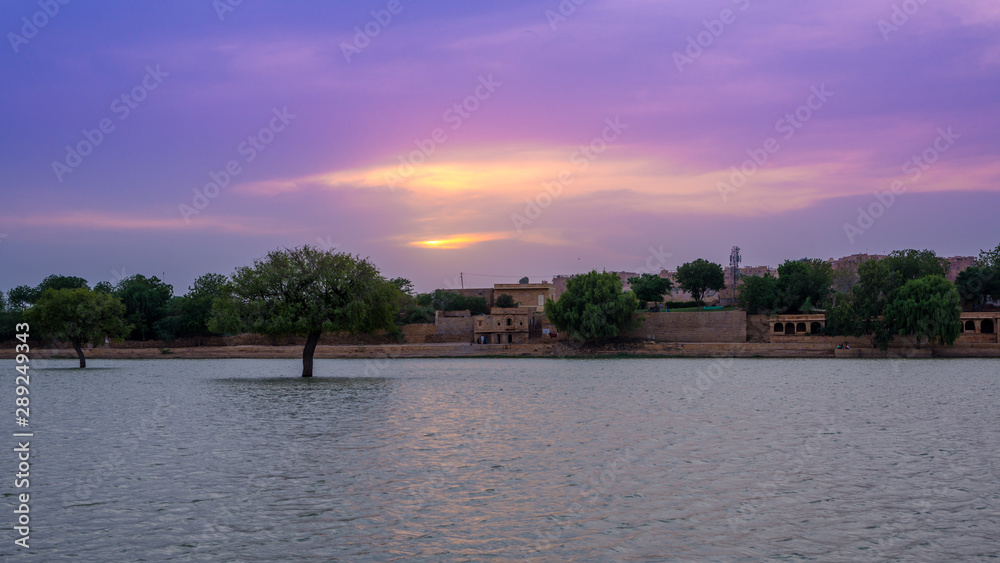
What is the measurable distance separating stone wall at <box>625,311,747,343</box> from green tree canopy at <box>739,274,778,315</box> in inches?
333

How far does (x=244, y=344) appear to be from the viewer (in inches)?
2928

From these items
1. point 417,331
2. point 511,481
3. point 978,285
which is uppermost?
point 978,285

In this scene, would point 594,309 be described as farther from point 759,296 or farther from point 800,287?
point 800,287

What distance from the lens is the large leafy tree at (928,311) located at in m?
55.7

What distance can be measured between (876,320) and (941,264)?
34426mm

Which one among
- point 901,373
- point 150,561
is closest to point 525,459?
point 150,561

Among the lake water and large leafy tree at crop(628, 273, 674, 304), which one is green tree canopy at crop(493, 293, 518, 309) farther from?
the lake water

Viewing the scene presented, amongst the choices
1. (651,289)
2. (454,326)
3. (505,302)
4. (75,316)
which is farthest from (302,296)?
(651,289)

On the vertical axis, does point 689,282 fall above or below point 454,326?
above

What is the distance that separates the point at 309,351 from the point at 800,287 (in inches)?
2249

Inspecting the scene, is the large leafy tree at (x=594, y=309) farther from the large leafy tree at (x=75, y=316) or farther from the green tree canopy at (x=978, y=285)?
the green tree canopy at (x=978, y=285)

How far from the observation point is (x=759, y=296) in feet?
259

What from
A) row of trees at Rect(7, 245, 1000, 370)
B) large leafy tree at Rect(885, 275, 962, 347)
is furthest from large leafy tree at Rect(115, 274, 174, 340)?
large leafy tree at Rect(885, 275, 962, 347)

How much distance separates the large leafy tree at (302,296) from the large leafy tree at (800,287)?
184ft
